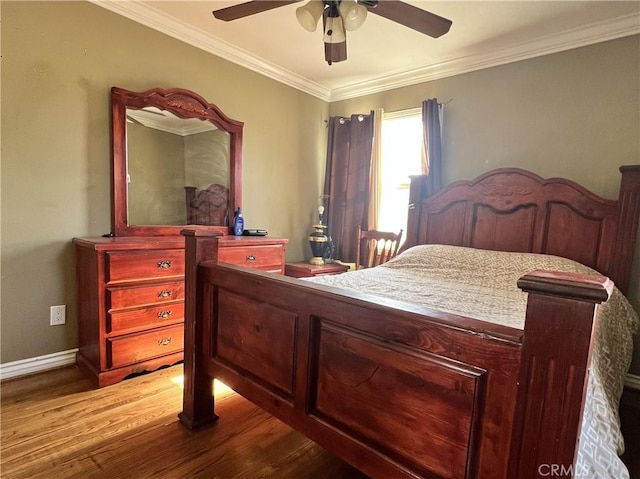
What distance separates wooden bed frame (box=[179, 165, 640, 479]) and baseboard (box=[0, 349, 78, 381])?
1.15 meters

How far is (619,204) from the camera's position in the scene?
7.20ft

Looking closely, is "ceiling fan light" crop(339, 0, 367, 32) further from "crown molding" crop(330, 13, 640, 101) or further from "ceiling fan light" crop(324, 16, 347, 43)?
A: "crown molding" crop(330, 13, 640, 101)

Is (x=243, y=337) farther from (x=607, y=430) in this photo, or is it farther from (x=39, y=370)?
(x=39, y=370)

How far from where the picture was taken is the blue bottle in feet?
10.3

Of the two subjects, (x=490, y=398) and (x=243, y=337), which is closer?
(x=490, y=398)

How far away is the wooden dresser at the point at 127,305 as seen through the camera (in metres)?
2.08

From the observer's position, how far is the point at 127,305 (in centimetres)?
217

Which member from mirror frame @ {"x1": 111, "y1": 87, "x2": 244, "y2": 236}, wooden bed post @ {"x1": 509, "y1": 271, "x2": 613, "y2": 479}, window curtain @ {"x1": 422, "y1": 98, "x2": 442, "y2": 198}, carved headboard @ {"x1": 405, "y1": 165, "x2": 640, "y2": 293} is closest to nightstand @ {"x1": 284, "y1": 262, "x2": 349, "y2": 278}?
mirror frame @ {"x1": 111, "y1": 87, "x2": 244, "y2": 236}

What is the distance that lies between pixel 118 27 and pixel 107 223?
1380 millimetres

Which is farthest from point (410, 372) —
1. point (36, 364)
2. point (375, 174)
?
point (375, 174)

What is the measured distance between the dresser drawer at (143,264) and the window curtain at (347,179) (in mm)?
1932

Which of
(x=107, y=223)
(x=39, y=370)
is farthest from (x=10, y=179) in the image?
(x=39, y=370)

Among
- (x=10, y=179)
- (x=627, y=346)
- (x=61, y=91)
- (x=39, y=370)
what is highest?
(x=61, y=91)

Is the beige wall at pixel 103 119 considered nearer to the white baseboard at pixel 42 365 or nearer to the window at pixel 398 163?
the white baseboard at pixel 42 365
